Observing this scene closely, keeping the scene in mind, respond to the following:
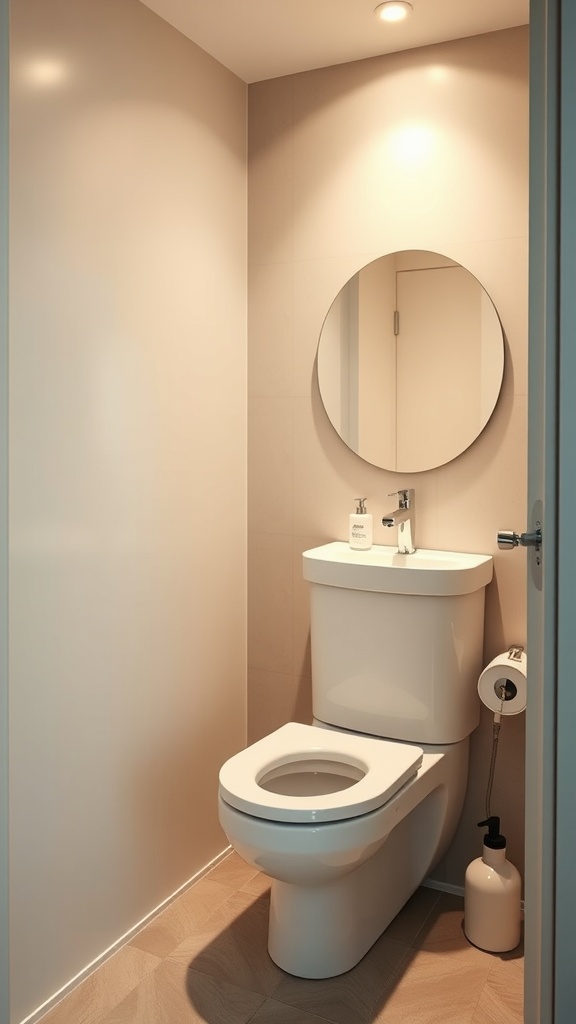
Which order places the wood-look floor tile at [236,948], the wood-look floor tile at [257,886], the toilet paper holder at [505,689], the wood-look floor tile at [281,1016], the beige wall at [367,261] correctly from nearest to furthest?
the wood-look floor tile at [281,1016]
the wood-look floor tile at [236,948]
the toilet paper holder at [505,689]
the beige wall at [367,261]
the wood-look floor tile at [257,886]

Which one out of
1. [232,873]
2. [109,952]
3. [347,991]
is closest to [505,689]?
[347,991]

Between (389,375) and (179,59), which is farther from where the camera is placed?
(389,375)

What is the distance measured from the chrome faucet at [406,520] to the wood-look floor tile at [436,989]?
1.00 meters

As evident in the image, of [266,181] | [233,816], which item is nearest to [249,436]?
[266,181]

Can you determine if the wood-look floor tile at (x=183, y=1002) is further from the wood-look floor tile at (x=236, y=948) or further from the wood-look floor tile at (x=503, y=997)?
the wood-look floor tile at (x=503, y=997)

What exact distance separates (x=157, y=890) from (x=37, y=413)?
4.25ft

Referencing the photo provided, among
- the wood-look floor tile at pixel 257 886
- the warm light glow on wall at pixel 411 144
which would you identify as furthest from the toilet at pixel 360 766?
the warm light glow on wall at pixel 411 144

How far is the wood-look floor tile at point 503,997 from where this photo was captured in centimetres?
183

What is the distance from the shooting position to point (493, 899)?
2074mm

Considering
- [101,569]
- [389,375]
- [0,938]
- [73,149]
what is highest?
[73,149]

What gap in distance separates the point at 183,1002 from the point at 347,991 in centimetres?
37

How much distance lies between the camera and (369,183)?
2352 mm

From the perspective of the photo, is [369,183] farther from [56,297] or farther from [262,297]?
[56,297]

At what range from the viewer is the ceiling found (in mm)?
2062
